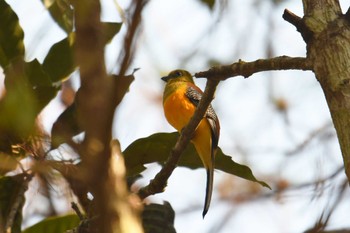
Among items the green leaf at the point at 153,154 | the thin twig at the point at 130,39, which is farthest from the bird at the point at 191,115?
the thin twig at the point at 130,39

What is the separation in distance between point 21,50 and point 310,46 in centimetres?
172

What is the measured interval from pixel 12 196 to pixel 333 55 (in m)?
1.69

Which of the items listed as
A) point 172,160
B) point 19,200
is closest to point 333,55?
point 172,160

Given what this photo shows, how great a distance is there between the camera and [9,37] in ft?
10.6

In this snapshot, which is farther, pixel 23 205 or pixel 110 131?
pixel 23 205

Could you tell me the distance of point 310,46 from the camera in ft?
6.84

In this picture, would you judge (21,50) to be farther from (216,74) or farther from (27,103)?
(27,103)

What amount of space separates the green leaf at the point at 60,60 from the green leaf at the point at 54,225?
0.78 m

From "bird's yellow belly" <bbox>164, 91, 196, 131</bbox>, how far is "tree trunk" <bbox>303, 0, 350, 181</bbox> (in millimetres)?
1967

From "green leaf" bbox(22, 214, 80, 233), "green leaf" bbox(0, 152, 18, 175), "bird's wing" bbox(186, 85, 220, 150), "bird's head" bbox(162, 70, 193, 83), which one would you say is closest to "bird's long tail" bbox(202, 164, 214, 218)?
"bird's wing" bbox(186, 85, 220, 150)

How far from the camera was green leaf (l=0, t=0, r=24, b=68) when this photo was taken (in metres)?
3.17

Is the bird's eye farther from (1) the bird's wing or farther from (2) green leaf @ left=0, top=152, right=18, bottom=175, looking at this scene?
(2) green leaf @ left=0, top=152, right=18, bottom=175

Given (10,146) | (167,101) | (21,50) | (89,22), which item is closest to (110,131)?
(89,22)

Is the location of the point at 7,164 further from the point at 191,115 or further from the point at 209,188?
the point at 191,115
